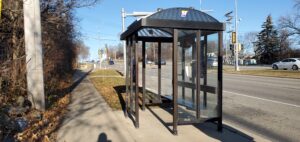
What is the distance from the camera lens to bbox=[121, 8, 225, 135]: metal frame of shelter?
6293 millimetres

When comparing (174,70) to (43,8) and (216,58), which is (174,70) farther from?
(43,8)

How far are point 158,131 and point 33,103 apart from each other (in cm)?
379

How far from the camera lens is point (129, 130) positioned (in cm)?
674

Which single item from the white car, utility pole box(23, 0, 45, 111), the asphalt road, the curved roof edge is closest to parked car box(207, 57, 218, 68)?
the curved roof edge

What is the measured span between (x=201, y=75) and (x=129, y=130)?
2130 millimetres

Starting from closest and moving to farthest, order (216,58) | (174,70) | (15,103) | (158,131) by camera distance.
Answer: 1. (174,70)
2. (158,131)
3. (216,58)
4. (15,103)

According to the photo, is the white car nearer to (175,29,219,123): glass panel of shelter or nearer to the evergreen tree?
the evergreen tree

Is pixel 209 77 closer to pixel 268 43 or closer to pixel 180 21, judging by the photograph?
pixel 180 21

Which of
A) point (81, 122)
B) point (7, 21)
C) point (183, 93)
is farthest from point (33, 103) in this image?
point (183, 93)

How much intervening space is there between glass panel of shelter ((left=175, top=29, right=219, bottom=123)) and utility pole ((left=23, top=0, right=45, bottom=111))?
12.9 ft

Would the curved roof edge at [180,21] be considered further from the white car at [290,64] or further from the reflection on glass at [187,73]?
the white car at [290,64]

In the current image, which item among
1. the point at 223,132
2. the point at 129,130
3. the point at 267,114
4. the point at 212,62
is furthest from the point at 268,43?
the point at 129,130

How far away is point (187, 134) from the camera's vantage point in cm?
639

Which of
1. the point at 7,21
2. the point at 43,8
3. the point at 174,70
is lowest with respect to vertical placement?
the point at 174,70
